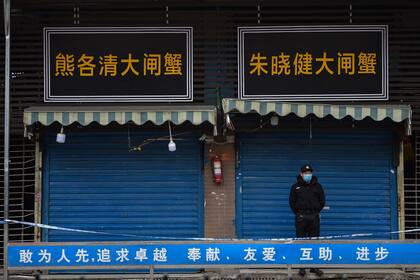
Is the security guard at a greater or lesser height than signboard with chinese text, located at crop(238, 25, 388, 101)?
lesser

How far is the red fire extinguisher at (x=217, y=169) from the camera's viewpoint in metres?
10.8

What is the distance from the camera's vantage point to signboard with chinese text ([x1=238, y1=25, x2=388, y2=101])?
35.3 ft

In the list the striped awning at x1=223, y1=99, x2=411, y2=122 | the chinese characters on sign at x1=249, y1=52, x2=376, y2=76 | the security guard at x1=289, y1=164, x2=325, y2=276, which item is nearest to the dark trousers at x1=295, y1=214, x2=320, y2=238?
the security guard at x1=289, y1=164, x2=325, y2=276

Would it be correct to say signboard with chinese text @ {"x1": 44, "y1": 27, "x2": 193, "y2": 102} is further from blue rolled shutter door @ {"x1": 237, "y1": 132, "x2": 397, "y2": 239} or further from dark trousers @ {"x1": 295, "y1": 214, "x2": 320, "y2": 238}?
dark trousers @ {"x1": 295, "y1": 214, "x2": 320, "y2": 238}

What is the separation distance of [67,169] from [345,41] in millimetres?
5418

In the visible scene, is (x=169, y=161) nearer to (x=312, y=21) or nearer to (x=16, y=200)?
(x=16, y=200)

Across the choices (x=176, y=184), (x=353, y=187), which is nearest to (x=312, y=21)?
(x=353, y=187)

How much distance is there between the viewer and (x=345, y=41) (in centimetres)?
1084

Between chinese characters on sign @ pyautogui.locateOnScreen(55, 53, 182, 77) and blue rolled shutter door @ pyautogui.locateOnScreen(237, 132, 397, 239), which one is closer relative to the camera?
chinese characters on sign @ pyautogui.locateOnScreen(55, 53, 182, 77)

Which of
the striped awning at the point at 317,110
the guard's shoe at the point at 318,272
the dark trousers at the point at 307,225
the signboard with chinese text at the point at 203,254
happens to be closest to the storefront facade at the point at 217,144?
the dark trousers at the point at 307,225

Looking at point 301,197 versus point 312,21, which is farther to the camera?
point 312,21

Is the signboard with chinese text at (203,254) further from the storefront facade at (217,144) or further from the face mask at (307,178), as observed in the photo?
the storefront facade at (217,144)

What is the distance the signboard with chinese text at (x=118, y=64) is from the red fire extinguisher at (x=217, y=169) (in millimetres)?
1173

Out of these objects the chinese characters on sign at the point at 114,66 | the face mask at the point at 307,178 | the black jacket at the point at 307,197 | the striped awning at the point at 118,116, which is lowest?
the black jacket at the point at 307,197
